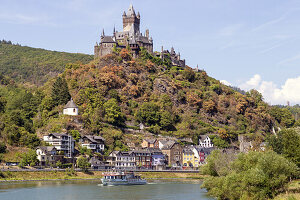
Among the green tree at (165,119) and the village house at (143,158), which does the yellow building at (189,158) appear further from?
the village house at (143,158)

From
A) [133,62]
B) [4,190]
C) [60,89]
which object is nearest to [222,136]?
[133,62]

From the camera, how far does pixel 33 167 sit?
10394 cm

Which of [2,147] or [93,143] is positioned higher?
[93,143]

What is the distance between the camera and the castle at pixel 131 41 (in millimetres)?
160750

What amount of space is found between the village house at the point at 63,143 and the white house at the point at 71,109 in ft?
41.5

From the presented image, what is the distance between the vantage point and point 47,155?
4318 inches

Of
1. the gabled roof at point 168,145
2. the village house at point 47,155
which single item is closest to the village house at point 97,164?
the village house at point 47,155

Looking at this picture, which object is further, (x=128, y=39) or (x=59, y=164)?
(x=128, y=39)

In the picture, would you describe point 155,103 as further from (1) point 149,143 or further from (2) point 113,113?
(2) point 113,113

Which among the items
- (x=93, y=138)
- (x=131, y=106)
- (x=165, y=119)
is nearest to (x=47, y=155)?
(x=93, y=138)

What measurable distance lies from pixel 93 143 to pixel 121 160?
8925 millimetres

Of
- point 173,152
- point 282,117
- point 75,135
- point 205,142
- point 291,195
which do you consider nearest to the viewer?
point 291,195

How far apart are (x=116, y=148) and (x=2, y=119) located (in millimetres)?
32018

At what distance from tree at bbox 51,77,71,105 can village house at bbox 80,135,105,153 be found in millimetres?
16899
